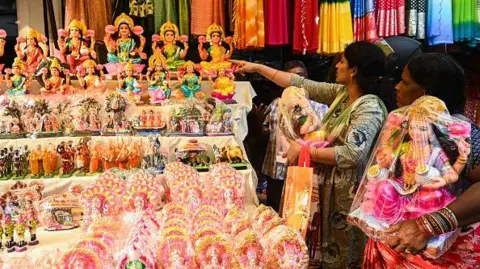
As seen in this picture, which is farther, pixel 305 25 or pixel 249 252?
pixel 305 25

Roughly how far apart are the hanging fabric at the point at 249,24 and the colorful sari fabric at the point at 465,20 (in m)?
1.35

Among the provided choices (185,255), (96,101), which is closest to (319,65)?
(96,101)

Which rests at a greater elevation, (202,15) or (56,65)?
(202,15)

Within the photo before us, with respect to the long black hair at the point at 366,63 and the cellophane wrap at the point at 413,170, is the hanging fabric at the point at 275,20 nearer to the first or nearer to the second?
the long black hair at the point at 366,63

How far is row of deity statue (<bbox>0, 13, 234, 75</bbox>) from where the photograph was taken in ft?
8.06


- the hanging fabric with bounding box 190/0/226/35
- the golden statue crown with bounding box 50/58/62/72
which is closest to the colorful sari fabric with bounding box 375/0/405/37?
the hanging fabric with bounding box 190/0/226/35

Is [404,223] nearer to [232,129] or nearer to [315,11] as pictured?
[232,129]

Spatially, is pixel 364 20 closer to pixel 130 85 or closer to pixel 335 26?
pixel 335 26

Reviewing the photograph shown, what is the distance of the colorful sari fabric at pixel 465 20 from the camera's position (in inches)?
127

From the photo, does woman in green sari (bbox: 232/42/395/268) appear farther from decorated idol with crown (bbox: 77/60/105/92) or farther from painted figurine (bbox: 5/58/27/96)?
painted figurine (bbox: 5/58/27/96)

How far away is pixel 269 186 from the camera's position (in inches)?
127

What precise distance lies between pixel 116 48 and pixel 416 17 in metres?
2.05

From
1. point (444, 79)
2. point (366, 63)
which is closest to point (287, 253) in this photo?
point (444, 79)

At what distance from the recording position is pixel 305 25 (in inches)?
127
